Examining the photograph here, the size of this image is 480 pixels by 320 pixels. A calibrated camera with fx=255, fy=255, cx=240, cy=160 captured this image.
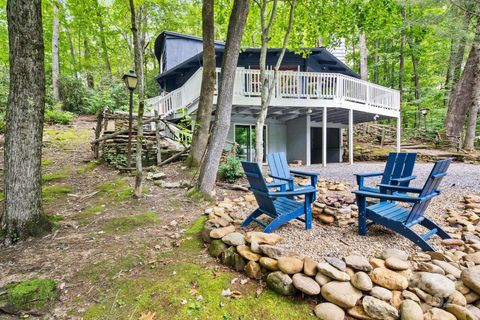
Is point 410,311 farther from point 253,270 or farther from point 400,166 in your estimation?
point 400,166

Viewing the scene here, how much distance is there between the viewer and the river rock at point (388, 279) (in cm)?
203

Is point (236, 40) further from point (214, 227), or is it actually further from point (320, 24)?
point (320, 24)

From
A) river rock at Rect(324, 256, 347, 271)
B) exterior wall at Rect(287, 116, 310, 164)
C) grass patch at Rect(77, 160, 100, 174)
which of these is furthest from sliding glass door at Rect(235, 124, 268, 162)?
river rock at Rect(324, 256, 347, 271)

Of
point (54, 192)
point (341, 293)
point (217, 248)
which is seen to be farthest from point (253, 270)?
point (54, 192)

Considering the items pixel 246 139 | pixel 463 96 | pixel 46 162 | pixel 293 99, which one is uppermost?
pixel 463 96

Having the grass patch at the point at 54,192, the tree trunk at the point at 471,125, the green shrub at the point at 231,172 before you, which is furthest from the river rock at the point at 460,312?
the tree trunk at the point at 471,125

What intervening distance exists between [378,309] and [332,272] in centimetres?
39

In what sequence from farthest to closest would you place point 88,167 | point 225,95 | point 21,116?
point 88,167 → point 225,95 → point 21,116

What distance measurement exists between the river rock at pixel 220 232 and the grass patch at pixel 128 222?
3.92ft

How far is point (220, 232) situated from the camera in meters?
3.04

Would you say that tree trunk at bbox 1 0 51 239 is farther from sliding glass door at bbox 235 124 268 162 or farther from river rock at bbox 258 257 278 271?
sliding glass door at bbox 235 124 268 162

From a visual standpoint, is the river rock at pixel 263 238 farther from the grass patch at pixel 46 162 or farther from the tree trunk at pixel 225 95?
the grass patch at pixel 46 162

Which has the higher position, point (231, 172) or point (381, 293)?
point (231, 172)

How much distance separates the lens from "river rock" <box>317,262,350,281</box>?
2.11 meters
